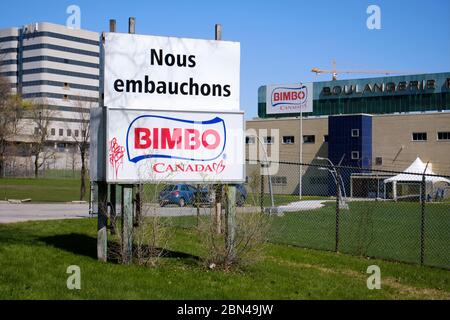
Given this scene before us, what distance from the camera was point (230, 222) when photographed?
10.3m

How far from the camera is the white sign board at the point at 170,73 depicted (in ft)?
34.7

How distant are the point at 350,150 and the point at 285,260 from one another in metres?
46.8

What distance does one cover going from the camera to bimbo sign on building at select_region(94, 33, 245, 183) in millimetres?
10508

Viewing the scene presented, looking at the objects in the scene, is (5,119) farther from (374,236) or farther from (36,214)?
(374,236)

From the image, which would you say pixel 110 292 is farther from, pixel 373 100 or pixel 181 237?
pixel 373 100

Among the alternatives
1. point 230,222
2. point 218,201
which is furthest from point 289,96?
point 230,222

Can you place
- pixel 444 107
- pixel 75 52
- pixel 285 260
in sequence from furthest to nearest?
1. pixel 75 52
2. pixel 444 107
3. pixel 285 260

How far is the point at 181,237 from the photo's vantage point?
14844 mm

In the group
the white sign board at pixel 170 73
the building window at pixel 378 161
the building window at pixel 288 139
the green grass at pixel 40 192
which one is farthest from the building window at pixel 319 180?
the white sign board at pixel 170 73

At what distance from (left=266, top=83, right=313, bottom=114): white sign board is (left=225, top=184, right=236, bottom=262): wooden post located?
52.2 metres

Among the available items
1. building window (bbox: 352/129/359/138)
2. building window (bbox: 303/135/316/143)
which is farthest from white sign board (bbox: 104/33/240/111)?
building window (bbox: 303/135/316/143)

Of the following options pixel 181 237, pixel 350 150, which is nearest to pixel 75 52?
pixel 350 150

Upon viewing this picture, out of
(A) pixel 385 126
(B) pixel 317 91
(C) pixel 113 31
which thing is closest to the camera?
(C) pixel 113 31

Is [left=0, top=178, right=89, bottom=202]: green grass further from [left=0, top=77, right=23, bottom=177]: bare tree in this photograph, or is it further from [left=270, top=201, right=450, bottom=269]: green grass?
[left=270, top=201, right=450, bottom=269]: green grass
